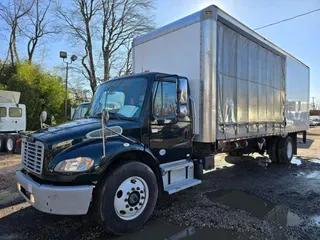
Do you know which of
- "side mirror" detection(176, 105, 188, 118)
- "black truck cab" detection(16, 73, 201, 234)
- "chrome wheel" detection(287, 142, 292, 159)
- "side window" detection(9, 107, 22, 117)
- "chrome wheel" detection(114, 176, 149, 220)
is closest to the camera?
"black truck cab" detection(16, 73, 201, 234)

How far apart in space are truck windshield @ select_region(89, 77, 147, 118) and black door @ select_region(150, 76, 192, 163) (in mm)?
250

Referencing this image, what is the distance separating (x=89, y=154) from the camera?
3441mm

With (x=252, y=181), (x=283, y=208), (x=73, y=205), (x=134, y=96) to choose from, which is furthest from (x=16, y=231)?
(x=252, y=181)

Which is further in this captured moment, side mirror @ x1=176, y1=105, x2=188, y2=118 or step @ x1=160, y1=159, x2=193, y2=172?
side mirror @ x1=176, y1=105, x2=188, y2=118

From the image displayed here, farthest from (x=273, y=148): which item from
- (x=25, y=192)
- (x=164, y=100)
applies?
(x=25, y=192)

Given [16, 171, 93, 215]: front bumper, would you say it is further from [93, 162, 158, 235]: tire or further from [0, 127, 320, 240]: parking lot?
[0, 127, 320, 240]: parking lot

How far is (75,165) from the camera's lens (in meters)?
3.37

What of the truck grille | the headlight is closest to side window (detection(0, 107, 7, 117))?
the truck grille

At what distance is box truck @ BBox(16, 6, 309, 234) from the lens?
344 cm

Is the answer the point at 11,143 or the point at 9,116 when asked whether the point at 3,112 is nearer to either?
the point at 9,116

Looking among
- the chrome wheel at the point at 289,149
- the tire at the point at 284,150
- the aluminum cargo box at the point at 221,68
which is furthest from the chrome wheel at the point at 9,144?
the chrome wheel at the point at 289,149

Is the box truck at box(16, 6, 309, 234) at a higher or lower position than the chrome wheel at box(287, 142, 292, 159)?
higher

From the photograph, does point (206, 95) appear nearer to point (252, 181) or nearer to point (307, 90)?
point (252, 181)

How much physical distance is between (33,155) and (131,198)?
1519mm
